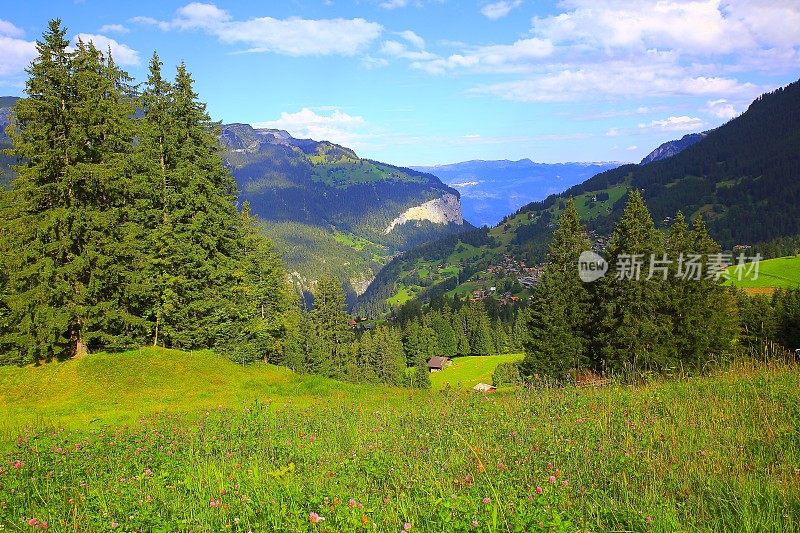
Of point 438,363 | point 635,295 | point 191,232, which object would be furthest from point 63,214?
point 438,363

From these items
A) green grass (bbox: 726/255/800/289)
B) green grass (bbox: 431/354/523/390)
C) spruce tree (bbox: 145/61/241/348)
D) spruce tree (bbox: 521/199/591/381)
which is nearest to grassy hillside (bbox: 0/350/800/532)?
spruce tree (bbox: 145/61/241/348)

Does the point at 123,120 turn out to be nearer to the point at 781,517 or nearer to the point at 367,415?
the point at 367,415

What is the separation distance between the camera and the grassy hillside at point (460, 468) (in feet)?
14.8

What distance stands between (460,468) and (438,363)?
106164mm

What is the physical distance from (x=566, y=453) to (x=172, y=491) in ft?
17.6

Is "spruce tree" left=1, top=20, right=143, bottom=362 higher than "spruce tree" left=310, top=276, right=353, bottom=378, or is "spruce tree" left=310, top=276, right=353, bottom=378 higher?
"spruce tree" left=1, top=20, right=143, bottom=362

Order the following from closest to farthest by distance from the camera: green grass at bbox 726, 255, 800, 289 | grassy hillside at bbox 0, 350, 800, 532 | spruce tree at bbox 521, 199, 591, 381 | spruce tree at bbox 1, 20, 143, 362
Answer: grassy hillside at bbox 0, 350, 800, 532 → spruce tree at bbox 1, 20, 143, 362 → spruce tree at bbox 521, 199, 591, 381 → green grass at bbox 726, 255, 800, 289

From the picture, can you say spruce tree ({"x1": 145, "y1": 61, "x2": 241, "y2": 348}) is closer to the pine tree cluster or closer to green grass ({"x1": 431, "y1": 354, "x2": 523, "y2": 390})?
the pine tree cluster

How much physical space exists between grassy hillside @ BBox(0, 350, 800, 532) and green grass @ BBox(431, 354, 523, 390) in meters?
77.4

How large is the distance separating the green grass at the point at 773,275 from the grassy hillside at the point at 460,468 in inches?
4480

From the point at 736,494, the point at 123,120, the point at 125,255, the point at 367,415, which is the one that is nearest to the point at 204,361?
the point at 125,255

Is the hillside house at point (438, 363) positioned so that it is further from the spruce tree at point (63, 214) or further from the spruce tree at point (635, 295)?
the spruce tree at point (63, 214)

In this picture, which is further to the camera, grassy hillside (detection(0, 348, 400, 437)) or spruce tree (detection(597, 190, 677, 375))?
spruce tree (detection(597, 190, 677, 375))

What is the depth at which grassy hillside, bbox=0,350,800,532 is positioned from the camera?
450cm
